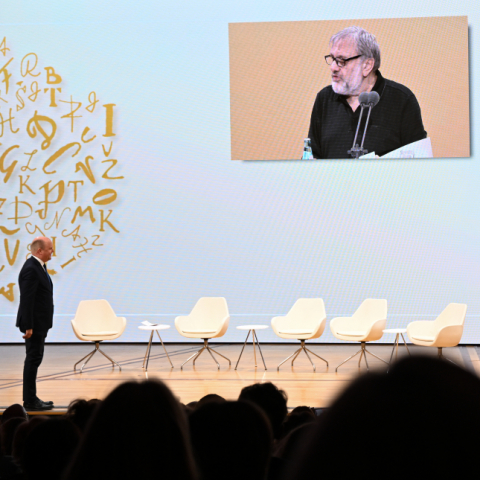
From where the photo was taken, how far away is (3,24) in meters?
10.1

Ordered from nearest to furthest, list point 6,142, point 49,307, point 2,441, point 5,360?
point 2,441 → point 49,307 → point 5,360 → point 6,142

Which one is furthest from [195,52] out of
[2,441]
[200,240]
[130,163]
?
[2,441]

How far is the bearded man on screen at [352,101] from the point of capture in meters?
9.35

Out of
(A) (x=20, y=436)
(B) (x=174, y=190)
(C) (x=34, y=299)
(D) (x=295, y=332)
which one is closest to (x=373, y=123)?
(B) (x=174, y=190)

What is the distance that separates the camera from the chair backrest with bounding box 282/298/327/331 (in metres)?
7.95

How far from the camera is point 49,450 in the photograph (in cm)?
162

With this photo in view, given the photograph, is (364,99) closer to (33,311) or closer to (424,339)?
(424,339)

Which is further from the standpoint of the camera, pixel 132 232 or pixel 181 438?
pixel 132 232

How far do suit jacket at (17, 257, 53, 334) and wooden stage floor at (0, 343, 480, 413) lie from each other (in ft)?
2.45

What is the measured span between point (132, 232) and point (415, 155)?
177 inches

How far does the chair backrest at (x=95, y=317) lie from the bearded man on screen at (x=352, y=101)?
3.99m

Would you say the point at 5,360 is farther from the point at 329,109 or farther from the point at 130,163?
the point at 329,109

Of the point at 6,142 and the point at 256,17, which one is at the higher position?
the point at 256,17

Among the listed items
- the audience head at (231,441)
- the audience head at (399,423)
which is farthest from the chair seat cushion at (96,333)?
the audience head at (399,423)
